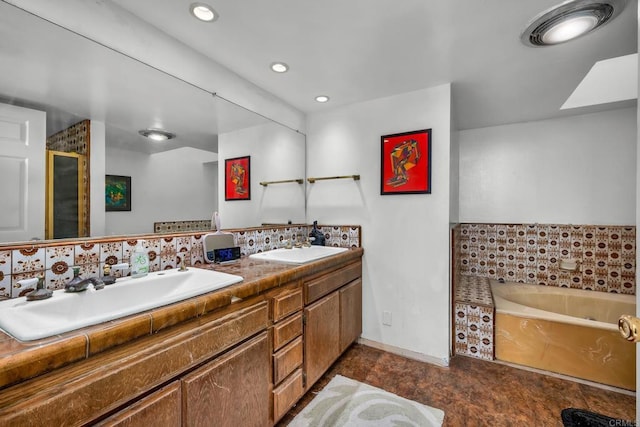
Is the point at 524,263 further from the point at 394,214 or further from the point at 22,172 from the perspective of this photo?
the point at 22,172

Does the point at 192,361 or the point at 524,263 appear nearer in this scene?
the point at 192,361

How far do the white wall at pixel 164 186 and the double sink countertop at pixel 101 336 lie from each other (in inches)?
27.5

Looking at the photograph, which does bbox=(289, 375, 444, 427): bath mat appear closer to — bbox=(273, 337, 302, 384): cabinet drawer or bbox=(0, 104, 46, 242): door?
bbox=(273, 337, 302, 384): cabinet drawer

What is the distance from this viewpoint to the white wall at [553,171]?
2615 mm

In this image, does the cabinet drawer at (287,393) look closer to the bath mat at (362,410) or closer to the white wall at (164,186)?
the bath mat at (362,410)

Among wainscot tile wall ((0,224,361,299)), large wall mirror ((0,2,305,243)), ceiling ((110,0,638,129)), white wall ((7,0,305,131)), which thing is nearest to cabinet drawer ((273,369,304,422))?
wainscot tile wall ((0,224,361,299))

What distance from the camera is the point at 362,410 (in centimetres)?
168

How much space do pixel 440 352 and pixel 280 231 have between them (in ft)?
5.63

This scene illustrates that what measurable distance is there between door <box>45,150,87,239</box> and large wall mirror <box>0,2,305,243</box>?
17 mm

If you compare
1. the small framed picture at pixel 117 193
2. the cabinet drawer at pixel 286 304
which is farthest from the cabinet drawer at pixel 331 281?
the small framed picture at pixel 117 193

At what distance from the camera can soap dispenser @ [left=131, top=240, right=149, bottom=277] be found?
4.33 ft

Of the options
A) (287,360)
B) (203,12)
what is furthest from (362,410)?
(203,12)

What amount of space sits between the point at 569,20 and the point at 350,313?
2333 millimetres

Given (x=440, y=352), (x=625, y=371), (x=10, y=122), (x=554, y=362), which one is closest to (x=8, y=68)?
(x=10, y=122)
